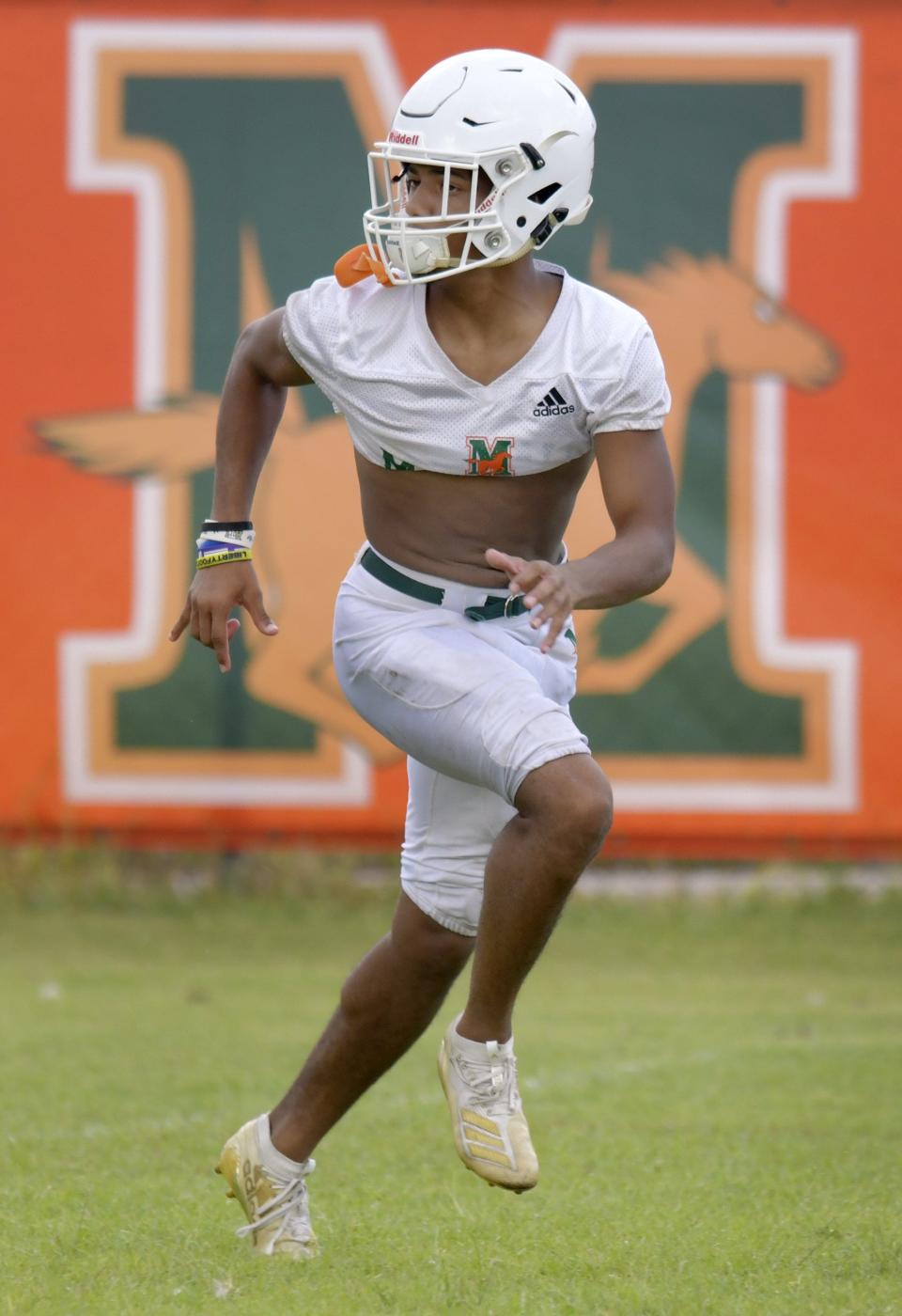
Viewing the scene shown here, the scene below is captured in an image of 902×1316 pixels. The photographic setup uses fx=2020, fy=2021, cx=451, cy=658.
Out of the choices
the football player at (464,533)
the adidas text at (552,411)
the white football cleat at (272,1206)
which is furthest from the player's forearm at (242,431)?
the white football cleat at (272,1206)

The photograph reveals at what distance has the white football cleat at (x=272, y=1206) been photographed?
409 cm

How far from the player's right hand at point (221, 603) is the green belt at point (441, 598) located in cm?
26

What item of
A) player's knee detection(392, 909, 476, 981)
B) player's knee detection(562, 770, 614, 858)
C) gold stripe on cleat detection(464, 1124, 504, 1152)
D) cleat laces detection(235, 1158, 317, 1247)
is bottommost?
cleat laces detection(235, 1158, 317, 1247)

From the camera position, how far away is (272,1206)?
4.11m

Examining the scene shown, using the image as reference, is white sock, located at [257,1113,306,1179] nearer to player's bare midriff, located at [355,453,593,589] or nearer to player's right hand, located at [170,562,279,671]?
player's right hand, located at [170,562,279,671]

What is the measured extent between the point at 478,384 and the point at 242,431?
60 cm

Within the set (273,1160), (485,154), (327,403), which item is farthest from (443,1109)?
(327,403)

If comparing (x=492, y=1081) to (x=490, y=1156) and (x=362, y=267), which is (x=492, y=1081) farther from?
(x=362, y=267)

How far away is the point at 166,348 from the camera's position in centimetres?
884

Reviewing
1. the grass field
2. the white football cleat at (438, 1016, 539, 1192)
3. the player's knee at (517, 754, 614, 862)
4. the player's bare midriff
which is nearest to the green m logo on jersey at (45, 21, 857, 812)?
the grass field

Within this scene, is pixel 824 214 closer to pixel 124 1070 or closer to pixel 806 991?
pixel 806 991

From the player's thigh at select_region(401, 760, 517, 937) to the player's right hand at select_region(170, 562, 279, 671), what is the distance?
0.46m

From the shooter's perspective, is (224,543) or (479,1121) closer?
(479,1121)

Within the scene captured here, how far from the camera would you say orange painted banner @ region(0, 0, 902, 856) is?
870 centimetres
